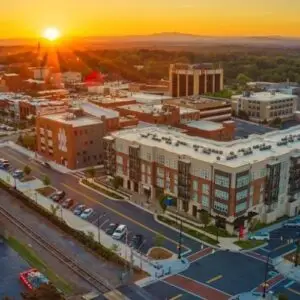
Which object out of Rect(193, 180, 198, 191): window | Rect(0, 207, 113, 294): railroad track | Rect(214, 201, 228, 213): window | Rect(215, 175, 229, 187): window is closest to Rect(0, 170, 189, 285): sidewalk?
Rect(0, 207, 113, 294): railroad track

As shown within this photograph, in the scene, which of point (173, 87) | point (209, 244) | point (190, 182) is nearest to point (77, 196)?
point (190, 182)

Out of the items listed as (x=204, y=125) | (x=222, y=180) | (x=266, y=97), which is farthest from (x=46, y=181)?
(x=266, y=97)

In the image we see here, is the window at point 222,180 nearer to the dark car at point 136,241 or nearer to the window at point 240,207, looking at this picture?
the window at point 240,207

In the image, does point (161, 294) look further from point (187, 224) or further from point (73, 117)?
point (73, 117)

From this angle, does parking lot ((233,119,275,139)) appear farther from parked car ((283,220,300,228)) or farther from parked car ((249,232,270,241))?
parked car ((249,232,270,241))

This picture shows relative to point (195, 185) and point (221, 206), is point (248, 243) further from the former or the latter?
point (195, 185)

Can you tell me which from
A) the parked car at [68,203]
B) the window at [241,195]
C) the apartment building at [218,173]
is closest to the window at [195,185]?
the apartment building at [218,173]
